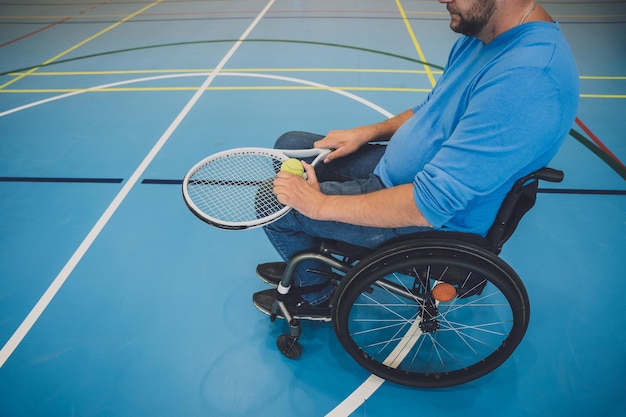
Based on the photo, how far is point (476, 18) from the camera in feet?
3.75

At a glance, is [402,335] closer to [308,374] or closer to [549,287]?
[308,374]

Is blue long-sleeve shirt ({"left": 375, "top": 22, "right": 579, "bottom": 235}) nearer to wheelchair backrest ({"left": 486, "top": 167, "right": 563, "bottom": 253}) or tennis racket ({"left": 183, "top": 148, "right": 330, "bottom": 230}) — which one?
wheelchair backrest ({"left": 486, "top": 167, "right": 563, "bottom": 253})

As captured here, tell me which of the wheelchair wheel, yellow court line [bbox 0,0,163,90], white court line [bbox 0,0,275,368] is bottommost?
the wheelchair wheel

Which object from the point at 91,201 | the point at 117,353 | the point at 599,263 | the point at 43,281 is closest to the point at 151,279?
the point at 117,353

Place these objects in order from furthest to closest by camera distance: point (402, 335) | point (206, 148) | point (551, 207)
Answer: point (206, 148), point (551, 207), point (402, 335)

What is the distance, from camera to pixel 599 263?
2.17 m

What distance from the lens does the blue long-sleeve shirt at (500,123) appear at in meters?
0.99

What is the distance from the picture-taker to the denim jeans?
1389 mm

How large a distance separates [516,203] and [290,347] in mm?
1181

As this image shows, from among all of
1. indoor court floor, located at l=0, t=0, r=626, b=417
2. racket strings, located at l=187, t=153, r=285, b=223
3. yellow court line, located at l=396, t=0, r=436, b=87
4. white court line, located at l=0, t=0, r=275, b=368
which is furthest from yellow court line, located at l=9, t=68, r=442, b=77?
racket strings, located at l=187, t=153, r=285, b=223

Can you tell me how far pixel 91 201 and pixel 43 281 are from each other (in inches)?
29.0

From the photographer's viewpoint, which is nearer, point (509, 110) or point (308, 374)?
point (509, 110)

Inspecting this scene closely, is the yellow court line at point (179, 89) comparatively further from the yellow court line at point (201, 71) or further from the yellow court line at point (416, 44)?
the yellow court line at point (201, 71)

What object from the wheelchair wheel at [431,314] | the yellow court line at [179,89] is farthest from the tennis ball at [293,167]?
the yellow court line at [179,89]
